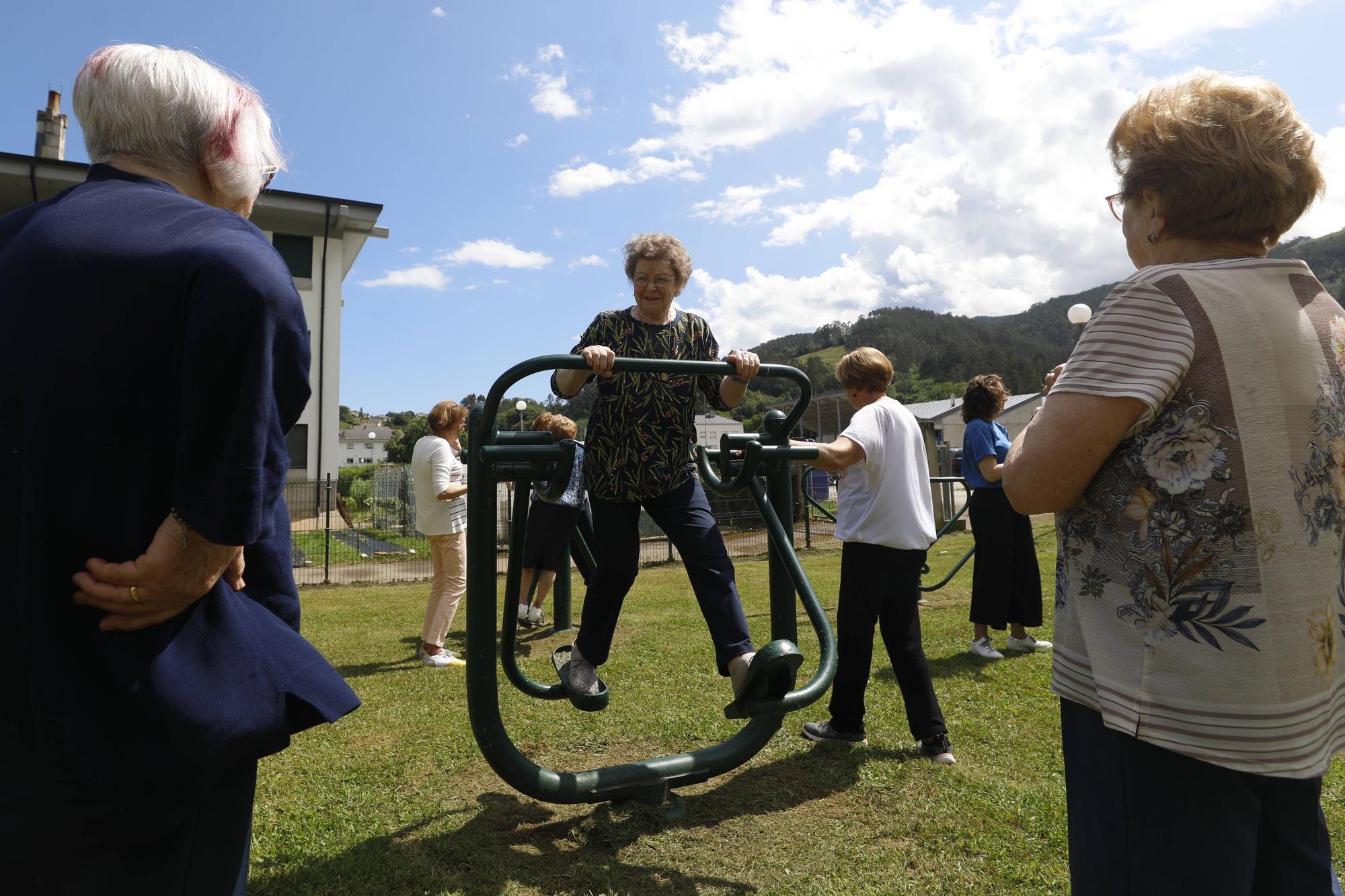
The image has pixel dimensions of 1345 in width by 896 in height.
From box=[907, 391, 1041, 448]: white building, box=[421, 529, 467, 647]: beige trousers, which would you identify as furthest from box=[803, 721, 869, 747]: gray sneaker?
box=[907, 391, 1041, 448]: white building

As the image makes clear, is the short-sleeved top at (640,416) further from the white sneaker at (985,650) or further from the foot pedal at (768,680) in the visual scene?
the white sneaker at (985,650)

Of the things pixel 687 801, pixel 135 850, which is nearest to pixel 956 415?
pixel 687 801

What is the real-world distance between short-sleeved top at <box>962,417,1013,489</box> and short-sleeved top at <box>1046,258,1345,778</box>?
3613mm

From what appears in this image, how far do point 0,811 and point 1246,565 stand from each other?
1.82 meters

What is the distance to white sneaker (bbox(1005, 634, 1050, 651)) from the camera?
17.3 ft

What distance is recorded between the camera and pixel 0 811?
42.8 inches

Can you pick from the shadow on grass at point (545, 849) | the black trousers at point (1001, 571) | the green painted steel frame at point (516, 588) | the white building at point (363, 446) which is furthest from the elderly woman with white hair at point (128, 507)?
the white building at point (363, 446)

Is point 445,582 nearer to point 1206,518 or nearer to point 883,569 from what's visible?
point 883,569

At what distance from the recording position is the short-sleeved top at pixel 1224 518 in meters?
1.21

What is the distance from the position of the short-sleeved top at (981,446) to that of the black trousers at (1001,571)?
0.14m

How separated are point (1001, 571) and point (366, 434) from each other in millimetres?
100059

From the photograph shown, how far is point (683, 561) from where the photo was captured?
2816 mm

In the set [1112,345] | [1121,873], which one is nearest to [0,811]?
[1121,873]

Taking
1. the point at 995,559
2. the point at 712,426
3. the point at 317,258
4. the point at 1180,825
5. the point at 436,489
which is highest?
the point at 317,258
